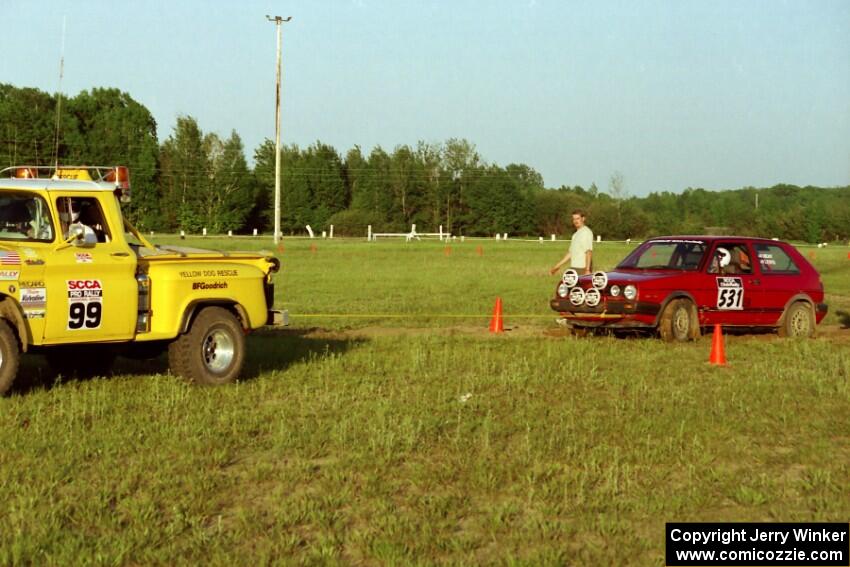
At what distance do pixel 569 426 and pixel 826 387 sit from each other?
370 cm

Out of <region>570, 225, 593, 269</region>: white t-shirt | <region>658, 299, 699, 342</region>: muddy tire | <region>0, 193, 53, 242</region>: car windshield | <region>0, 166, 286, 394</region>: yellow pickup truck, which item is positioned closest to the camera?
<region>0, 166, 286, 394</region>: yellow pickup truck

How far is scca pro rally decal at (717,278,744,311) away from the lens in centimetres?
1653

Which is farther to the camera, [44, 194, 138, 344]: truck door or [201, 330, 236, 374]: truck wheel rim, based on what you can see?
[201, 330, 236, 374]: truck wheel rim

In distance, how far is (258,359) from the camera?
14.0m

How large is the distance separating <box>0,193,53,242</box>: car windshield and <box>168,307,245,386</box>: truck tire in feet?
5.72

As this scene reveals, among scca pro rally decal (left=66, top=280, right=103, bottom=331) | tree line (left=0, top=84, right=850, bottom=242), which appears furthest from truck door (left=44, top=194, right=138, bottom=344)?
tree line (left=0, top=84, right=850, bottom=242)

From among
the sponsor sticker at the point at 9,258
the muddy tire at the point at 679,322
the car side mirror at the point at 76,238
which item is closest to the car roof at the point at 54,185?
the car side mirror at the point at 76,238

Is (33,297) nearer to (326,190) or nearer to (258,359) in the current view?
(258,359)

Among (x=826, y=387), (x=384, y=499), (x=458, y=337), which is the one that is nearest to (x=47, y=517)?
(x=384, y=499)

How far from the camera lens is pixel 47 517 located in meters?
6.51

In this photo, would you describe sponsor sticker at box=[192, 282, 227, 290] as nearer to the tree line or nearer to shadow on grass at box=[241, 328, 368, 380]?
shadow on grass at box=[241, 328, 368, 380]

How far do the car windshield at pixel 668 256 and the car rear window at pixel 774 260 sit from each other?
3.52 feet

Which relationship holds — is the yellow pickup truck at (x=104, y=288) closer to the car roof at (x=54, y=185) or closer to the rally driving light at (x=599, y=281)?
the car roof at (x=54, y=185)

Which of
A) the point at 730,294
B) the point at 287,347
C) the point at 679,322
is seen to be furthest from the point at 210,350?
the point at 730,294
